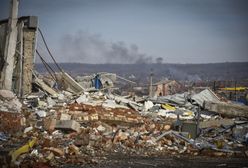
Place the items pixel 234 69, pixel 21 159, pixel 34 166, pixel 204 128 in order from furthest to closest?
pixel 234 69, pixel 204 128, pixel 21 159, pixel 34 166

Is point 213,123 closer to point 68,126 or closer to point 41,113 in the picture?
point 68,126

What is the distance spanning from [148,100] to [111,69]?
124m

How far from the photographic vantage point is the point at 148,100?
1534cm

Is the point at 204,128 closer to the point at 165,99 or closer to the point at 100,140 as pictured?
the point at 100,140

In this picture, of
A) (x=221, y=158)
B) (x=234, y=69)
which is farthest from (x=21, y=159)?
(x=234, y=69)

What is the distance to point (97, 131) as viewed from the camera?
9656 mm

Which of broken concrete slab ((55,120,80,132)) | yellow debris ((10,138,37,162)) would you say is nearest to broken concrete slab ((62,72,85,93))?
broken concrete slab ((55,120,80,132))

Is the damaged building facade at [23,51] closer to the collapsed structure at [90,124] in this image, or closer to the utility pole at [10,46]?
the collapsed structure at [90,124]

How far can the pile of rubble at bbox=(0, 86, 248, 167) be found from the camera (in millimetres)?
7152

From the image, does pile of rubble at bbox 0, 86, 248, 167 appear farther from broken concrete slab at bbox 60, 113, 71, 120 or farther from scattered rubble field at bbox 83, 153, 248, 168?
scattered rubble field at bbox 83, 153, 248, 168

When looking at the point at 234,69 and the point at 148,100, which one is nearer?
the point at 148,100

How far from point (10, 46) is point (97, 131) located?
617cm

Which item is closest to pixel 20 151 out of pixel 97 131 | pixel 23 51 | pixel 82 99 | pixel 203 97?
pixel 97 131

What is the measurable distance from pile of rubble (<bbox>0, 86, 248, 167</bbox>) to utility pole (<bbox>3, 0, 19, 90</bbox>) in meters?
1.00
